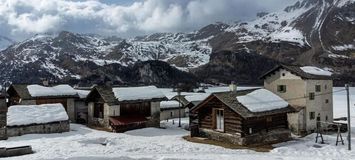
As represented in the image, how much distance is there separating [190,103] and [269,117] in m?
23.5

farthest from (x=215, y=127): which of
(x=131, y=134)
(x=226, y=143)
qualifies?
(x=131, y=134)

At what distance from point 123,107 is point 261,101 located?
684 inches

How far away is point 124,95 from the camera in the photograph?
53375 mm

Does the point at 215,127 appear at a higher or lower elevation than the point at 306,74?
lower

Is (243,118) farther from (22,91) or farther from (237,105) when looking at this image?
(22,91)

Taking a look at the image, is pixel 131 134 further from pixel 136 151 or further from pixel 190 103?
pixel 190 103

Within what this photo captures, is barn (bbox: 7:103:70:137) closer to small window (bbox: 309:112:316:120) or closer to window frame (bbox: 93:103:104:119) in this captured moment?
window frame (bbox: 93:103:104:119)

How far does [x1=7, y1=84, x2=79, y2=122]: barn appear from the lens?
55.6 meters

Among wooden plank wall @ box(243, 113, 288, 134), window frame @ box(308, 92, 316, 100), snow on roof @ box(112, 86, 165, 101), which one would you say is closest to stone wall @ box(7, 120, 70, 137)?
snow on roof @ box(112, 86, 165, 101)

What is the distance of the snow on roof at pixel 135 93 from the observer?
53.2 metres

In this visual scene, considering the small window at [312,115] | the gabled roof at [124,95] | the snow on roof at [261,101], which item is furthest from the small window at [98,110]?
the small window at [312,115]

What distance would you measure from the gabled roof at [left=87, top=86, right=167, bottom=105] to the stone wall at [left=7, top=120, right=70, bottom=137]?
629 centimetres

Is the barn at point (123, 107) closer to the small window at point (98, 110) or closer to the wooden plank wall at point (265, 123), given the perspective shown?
the small window at point (98, 110)

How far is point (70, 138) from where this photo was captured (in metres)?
43.4
